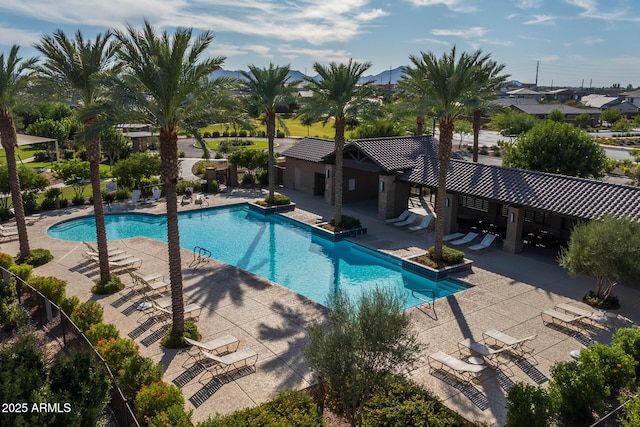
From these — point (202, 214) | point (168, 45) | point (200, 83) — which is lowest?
point (202, 214)

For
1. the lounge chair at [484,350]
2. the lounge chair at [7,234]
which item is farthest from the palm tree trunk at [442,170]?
the lounge chair at [7,234]

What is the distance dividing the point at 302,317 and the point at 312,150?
67.4 feet

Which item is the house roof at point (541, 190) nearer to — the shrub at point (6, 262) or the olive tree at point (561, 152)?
the olive tree at point (561, 152)

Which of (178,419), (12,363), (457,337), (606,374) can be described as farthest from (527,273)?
(12,363)

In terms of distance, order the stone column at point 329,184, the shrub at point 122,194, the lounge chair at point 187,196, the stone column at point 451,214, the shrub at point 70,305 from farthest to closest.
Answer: the lounge chair at point 187,196
the shrub at point 122,194
the stone column at point 329,184
the stone column at point 451,214
the shrub at point 70,305

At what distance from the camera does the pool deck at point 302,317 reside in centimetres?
1218

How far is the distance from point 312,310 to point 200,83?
27.4ft

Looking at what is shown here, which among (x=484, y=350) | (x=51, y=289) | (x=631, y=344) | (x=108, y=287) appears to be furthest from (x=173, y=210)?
(x=631, y=344)

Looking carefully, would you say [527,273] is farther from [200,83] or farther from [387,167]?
[200,83]

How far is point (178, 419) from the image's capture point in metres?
9.41

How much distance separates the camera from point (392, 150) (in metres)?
30.0

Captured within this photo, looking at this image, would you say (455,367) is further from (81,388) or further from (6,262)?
(6,262)

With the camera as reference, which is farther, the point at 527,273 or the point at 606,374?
the point at 527,273

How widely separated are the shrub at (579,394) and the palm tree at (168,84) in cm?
1025
